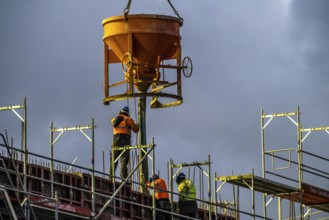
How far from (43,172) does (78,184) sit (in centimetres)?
209

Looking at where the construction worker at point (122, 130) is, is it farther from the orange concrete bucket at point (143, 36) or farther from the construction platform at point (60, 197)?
the orange concrete bucket at point (143, 36)

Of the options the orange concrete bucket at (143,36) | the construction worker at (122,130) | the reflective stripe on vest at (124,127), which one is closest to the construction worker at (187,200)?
the construction worker at (122,130)

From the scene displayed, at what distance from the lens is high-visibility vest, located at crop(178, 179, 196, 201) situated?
55.6 metres

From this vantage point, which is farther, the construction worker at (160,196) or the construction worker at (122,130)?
the construction worker at (122,130)

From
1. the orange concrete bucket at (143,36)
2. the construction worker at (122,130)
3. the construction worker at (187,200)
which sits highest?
the orange concrete bucket at (143,36)

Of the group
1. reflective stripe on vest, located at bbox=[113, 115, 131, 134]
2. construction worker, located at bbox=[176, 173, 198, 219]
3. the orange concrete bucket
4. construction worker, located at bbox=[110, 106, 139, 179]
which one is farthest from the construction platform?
Answer: the orange concrete bucket

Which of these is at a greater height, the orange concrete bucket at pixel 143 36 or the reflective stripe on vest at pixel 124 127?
the orange concrete bucket at pixel 143 36

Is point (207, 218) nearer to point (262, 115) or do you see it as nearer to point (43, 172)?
point (262, 115)

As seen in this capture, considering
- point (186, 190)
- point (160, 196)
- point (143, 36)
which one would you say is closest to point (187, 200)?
point (186, 190)

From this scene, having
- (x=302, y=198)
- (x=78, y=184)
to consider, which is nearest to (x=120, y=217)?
(x=78, y=184)

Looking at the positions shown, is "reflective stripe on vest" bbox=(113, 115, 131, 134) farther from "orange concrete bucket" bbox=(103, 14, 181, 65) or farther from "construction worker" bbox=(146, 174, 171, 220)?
"orange concrete bucket" bbox=(103, 14, 181, 65)

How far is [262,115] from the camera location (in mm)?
62312

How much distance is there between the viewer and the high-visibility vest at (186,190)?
55594 mm

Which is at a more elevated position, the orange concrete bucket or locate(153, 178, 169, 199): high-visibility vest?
the orange concrete bucket
